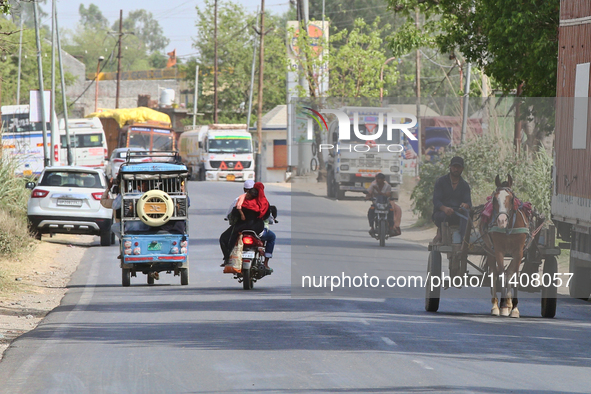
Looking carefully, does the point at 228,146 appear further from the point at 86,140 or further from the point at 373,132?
the point at 373,132

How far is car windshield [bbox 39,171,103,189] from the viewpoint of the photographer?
22.9m

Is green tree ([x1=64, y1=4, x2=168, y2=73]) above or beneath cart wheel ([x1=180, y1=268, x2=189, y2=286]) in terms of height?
above

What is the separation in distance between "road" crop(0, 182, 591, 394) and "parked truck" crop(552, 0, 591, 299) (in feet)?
3.05

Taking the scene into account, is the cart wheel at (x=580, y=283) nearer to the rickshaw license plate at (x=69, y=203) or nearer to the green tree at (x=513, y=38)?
the green tree at (x=513, y=38)

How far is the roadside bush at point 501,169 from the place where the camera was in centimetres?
1347

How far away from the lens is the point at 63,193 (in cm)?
2259

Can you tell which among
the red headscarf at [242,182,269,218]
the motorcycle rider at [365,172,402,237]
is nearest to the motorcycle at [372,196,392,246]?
the motorcycle rider at [365,172,402,237]

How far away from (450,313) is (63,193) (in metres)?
12.0

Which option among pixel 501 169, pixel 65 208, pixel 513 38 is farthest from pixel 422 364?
pixel 65 208

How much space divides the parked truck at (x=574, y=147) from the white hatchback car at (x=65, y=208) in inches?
450

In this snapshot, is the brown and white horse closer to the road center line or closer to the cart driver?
the cart driver

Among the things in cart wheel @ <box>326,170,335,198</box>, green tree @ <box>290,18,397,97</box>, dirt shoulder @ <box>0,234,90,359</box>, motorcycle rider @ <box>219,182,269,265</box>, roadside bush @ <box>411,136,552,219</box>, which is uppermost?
green tree @ <box>290,18,397,97</box>

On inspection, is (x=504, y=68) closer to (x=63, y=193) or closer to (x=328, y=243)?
(x=328, y=243)

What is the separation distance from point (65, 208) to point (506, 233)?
12.9 metres
